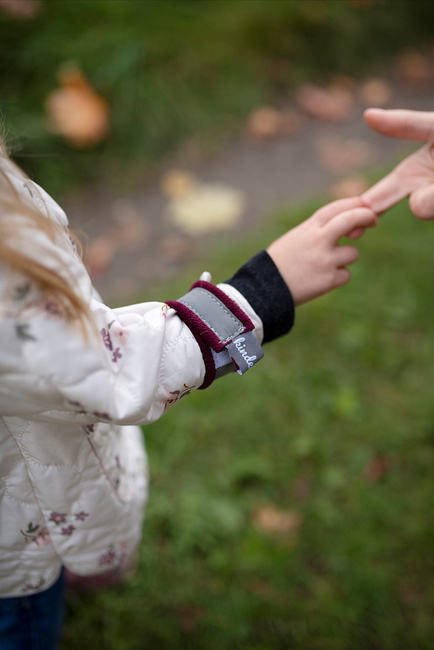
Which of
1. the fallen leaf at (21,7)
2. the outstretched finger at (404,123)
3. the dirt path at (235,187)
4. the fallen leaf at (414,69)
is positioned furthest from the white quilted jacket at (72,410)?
the fallen leaf at (414,69)

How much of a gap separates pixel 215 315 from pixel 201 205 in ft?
5.71

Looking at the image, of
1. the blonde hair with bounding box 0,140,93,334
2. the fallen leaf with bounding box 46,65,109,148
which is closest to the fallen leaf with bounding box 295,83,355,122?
the fallen leaf with bounding box 46,65,109,148

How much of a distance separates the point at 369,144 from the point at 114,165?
135 centimetres

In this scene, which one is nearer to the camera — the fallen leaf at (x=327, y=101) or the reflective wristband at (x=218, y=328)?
the reflective wristband at (x=218, y=328)

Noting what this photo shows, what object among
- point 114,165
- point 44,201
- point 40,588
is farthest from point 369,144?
point 40,588

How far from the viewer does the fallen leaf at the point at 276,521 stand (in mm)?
1545

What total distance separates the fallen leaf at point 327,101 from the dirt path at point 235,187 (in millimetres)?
44

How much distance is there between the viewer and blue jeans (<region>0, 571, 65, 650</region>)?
1.00m

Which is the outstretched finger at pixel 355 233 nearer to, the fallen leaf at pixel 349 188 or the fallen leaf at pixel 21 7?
the fallen leaf at pixel 349 188

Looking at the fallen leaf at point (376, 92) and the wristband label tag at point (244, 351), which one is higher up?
the wristband label tag at point (244, 351)

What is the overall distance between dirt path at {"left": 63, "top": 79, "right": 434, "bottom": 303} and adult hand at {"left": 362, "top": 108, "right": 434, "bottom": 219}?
1249 millimetres

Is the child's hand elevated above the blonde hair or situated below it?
below

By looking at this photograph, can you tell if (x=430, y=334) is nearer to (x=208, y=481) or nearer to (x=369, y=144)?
(x=208, y=481)

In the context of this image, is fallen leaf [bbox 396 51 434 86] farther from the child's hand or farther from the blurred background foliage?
the child's hand
